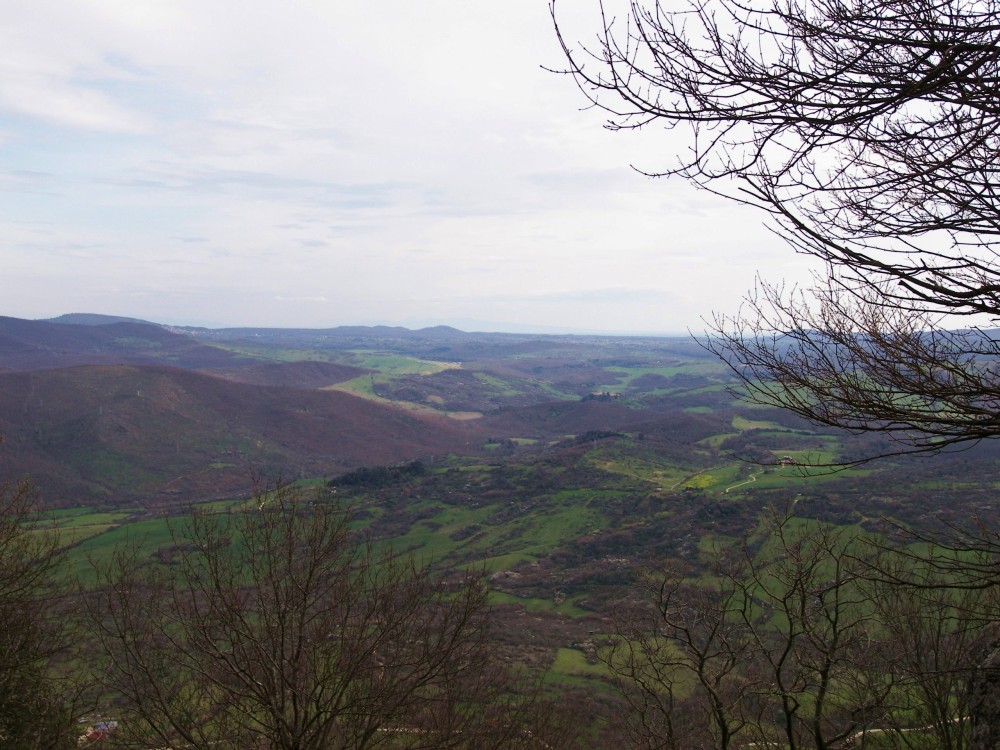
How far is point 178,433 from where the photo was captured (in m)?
74.7

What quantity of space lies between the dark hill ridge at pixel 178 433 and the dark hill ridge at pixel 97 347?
5707cm

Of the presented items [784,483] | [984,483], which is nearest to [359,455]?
[784,483]

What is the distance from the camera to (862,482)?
4181 centimetres

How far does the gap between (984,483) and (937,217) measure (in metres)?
44.2

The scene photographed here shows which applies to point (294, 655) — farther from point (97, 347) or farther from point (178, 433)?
point (97, 347)

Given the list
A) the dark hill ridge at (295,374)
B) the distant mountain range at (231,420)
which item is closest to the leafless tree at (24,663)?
the distant mountain range at (231,420)

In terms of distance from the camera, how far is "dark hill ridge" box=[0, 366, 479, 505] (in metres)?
63.2

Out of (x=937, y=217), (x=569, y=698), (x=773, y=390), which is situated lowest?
(x=569, y=698)

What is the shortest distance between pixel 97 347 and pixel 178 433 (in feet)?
353

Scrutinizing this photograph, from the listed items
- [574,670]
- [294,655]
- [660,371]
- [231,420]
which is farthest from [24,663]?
[660,371]

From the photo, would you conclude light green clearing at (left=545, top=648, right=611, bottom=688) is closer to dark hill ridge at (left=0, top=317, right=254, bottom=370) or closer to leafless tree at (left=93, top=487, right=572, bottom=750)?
leafless tree at (left=93, top=487, right=572, bottom=750)

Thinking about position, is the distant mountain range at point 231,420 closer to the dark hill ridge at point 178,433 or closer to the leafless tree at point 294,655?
the dark hill ridge at point 178,433

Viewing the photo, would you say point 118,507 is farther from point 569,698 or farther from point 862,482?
point 862,482

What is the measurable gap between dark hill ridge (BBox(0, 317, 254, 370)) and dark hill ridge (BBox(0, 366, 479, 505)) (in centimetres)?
5707
